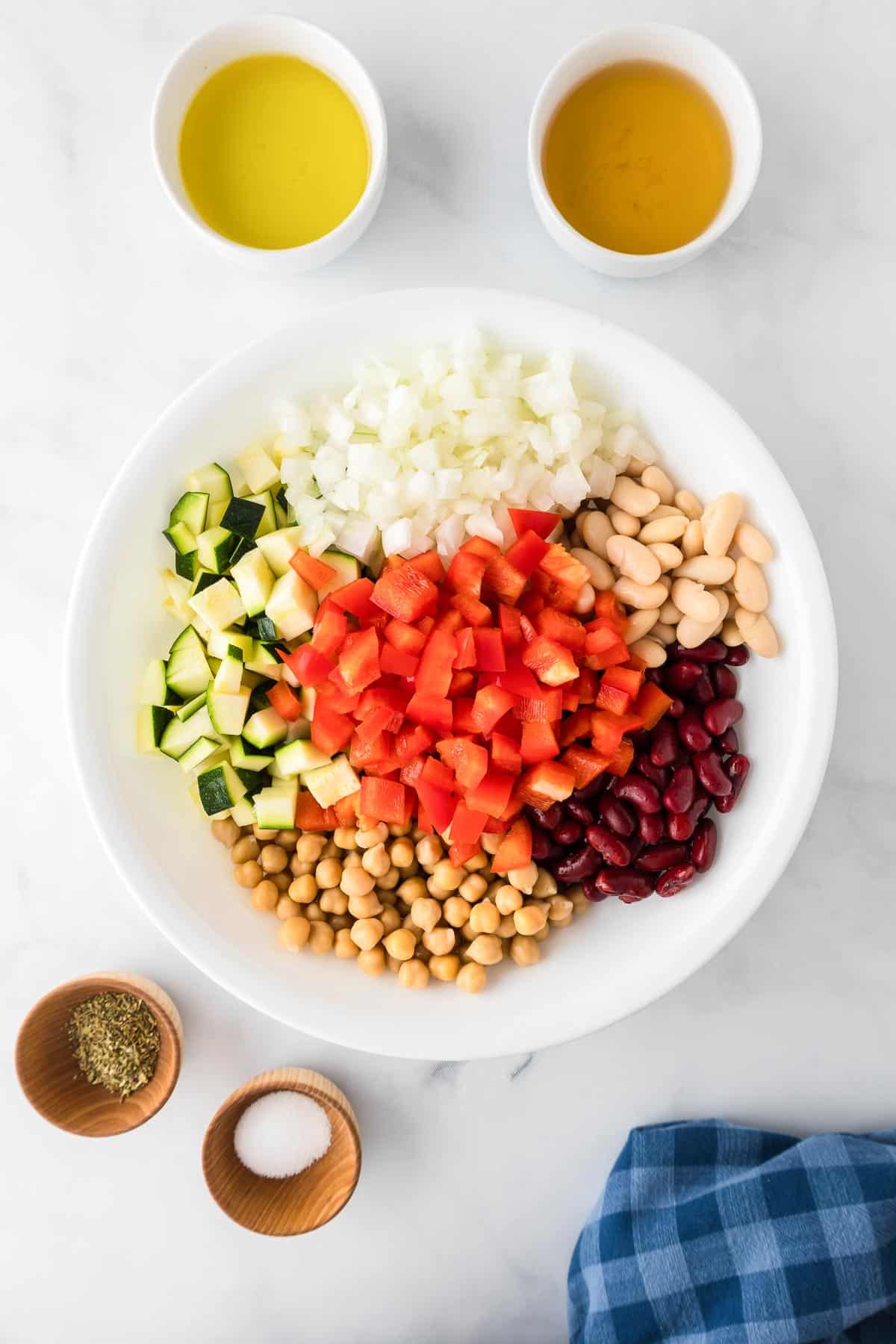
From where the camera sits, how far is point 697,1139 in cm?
215

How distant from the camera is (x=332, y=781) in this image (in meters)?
1.80

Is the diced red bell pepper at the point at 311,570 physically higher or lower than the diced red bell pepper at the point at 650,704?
higher

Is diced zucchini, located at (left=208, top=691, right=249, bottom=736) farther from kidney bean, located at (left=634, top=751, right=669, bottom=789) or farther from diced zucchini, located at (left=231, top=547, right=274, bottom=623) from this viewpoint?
kidney bean, located at (left=634, top=751, right=669, bottom=789)

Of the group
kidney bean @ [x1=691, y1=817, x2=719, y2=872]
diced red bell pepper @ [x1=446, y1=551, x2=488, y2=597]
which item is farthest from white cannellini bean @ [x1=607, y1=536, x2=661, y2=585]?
kidney bean @ [x1=691, y1=817, x2=719, y2=872]

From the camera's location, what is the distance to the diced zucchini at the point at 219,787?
1789 millimetres

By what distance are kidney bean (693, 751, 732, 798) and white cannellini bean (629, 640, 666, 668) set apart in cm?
18

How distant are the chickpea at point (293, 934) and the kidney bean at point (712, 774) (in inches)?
30.6

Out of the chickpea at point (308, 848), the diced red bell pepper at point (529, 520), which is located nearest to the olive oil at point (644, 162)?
the diced red bell pepper at point (529, 520)

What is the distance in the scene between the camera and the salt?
208 cm

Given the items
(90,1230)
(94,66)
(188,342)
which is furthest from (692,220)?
(90,1230)

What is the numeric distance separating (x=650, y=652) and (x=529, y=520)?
1.07 ft

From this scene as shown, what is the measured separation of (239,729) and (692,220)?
51.5 inches

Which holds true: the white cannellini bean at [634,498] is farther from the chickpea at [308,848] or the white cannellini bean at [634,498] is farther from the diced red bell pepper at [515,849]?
the chickpea at [308,848]

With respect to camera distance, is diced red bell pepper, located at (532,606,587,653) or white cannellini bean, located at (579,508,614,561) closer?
diced red bell pepper, located at (532,606,587,653)
